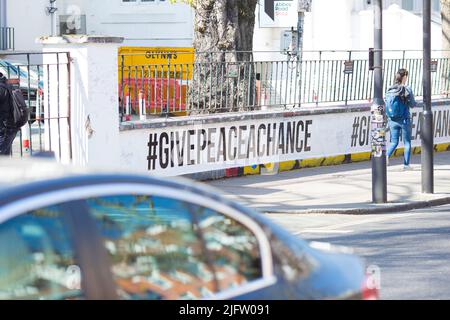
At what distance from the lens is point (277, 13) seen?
3366 centimetres

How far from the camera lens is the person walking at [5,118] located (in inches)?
547

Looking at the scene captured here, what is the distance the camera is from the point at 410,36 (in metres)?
36.8

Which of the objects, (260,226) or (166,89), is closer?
(260,226)

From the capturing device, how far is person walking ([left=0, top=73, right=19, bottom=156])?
547 inches

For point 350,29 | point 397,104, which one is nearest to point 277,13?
point 350,29

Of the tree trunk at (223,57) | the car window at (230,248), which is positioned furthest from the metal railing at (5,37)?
the car window at (230,248)

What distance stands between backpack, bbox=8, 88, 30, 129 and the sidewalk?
10.9 feet

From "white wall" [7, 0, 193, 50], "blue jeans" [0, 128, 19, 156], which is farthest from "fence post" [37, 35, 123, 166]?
"white wall" [7, 0, 193, 50]

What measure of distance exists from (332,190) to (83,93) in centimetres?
441

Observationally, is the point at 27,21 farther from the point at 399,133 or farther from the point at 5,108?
the point at 5,108

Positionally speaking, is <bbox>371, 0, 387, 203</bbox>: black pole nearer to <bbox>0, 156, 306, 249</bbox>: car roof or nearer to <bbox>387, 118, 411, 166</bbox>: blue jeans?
<bbox>387, 118, 411, 166</bbox>: blue jeans
